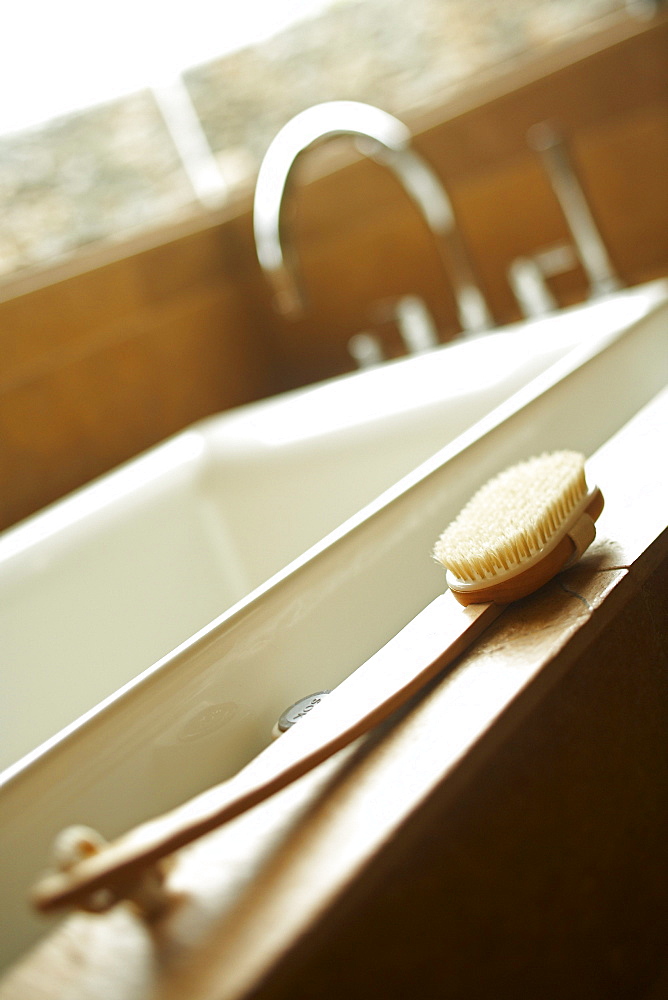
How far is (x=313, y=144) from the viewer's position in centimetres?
152

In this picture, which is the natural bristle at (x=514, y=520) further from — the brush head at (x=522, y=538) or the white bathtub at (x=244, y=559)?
the white bathtub at (x=244, y=559)

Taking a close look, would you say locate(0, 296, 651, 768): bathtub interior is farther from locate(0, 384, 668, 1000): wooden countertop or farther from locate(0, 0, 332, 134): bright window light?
locate(0, 0, 332, 134): bright window light

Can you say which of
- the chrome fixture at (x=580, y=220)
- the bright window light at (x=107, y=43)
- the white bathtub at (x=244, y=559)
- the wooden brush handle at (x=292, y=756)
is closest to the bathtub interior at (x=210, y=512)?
the white bathtub at (x=244, y=559)

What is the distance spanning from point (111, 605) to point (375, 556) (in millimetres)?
693

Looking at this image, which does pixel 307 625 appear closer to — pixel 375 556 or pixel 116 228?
pixel 375 556

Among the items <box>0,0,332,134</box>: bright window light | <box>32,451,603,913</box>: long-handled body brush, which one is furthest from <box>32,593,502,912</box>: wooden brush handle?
<box>0,0,332,134</box>: bright window light

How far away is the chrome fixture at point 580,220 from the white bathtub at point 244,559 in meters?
0.12

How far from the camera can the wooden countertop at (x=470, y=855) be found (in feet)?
1.60

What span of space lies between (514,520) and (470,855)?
0.99 feet

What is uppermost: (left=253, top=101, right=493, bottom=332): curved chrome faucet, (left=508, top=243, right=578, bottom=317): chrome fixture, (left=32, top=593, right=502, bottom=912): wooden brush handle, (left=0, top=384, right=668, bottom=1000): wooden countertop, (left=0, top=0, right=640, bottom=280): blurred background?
(left=0, top=0, right=640, bottom=280): blurred background

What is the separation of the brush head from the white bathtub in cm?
12

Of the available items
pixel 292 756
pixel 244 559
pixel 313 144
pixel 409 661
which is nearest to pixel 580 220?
pixel 313 144

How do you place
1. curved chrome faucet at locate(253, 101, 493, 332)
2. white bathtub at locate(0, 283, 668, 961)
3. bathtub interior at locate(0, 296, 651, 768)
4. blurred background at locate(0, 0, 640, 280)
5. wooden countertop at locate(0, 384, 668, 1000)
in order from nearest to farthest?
wooden countertop at locate(0, 384, 668, 1000), white bathtub at locate(0, 283, 668, 961), bathtub interior at locate(0, 296, 651, 768), curved chrome faucet at locate(253, 101, 493, 332), blurred background at locate(0, 0, 640, 280)

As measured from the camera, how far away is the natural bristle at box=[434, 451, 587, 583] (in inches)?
30.0
